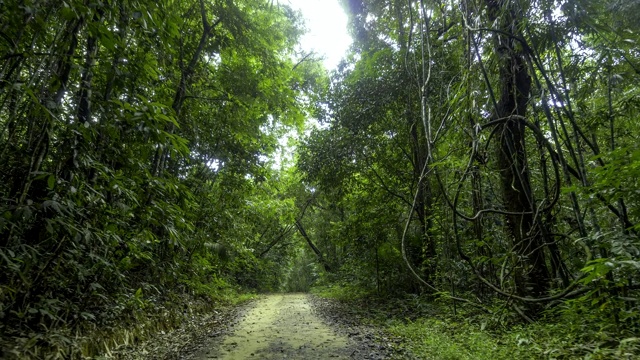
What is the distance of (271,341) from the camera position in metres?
5.74

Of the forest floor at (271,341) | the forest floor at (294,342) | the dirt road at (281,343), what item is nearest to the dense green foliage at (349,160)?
the forest floor at (271,341)

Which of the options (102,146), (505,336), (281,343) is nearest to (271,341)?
(281,343)

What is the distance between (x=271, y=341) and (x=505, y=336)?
3.52m

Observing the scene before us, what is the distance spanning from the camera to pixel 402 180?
10445 millimetres

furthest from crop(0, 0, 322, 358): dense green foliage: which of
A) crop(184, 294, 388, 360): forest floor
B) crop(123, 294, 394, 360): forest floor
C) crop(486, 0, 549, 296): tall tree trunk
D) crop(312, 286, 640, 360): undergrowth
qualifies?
crop(486, 0, 549, 296): tall tree trunk

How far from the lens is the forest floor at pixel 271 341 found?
15.8ft

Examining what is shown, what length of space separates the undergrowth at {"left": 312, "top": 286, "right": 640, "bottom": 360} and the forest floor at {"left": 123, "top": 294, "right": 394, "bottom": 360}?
0.60 meters

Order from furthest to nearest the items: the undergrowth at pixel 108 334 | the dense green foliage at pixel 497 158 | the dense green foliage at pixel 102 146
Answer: the dense green foliage at pixel 497 158 → the undergrowth at pixel 108 334 → the dense green foliage at pixel 102 146

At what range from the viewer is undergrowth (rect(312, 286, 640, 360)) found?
3.36m

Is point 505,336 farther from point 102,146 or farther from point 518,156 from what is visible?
point 102,146

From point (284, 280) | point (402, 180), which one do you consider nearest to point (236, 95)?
point (402, 180)

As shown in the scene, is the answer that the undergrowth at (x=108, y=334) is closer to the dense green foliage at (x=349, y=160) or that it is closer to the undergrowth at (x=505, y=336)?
the dense green foliage at (x=349, y=160)

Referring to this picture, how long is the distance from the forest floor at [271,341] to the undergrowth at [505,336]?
0.60 meters

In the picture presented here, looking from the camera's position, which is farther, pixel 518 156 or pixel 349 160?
pixel 349 160
